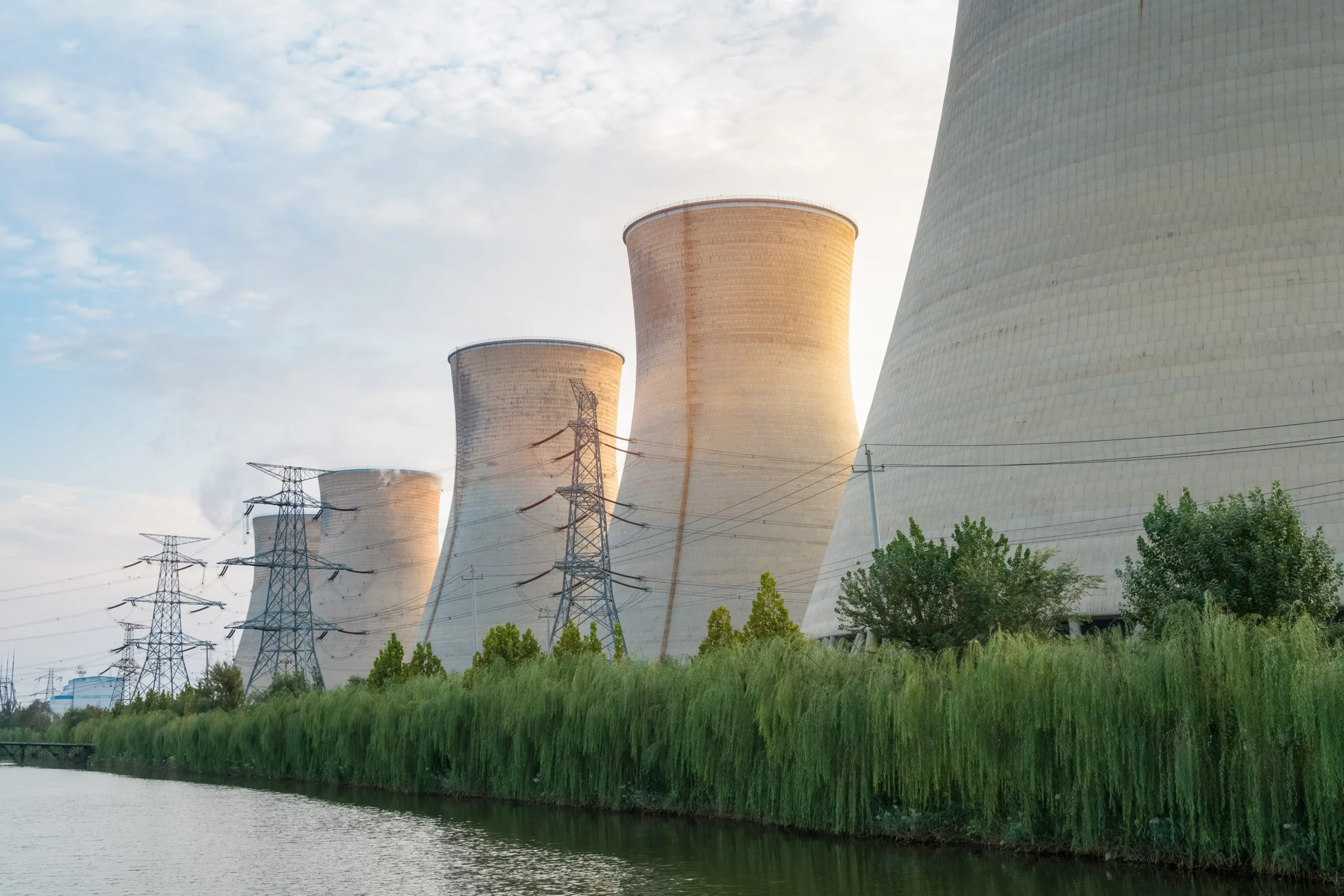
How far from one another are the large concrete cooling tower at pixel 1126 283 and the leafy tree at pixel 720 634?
143cm

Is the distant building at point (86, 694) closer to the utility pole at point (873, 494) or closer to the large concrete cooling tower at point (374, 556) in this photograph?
the large concrete cooling tower at point (374, 556)

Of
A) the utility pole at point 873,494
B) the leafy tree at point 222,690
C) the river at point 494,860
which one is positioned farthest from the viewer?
the leafy tree at point 222,690

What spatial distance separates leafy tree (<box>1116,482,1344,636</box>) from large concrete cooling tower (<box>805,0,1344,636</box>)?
5.51 feet

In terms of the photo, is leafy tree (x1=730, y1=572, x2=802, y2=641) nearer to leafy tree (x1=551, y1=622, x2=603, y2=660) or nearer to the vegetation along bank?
A: the vegetation along bank

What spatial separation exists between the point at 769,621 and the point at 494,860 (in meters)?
5.22

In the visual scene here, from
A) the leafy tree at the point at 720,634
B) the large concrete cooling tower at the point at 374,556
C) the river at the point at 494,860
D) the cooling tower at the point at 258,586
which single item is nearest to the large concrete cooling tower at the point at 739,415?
the leafy tree at the point at 720,634

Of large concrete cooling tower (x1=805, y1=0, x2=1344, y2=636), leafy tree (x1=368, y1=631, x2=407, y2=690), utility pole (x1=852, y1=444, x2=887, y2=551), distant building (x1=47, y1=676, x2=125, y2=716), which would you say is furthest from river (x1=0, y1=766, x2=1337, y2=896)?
distant building (x1=47, y1=676, x2=125, y2=716)

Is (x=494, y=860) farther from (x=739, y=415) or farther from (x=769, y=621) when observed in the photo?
(x=739, y=415)

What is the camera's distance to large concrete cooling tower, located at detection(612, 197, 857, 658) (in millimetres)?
25828

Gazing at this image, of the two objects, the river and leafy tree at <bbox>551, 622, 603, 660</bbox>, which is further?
leafy tree at <bbox>551, 622, 603, 660</bbox>

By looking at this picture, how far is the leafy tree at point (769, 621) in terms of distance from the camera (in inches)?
605

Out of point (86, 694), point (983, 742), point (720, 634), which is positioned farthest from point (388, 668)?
point (86, 694)

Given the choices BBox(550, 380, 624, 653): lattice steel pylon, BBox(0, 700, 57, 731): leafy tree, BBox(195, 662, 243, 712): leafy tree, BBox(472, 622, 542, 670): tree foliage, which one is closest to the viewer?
BBox(472, 622, 542, 670): tree foliage

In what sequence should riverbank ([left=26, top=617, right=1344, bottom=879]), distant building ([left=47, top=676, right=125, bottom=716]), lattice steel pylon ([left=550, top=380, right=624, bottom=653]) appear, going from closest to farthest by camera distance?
riverbank ([left=26, top=617, right=1344, bottom=879]) < lattice steel pylon ([left=550, top=380, right=624, bottom=653]) < distant building ([left=47, top=676, right=125, bottom=716])
